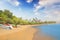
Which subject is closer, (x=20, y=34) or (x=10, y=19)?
(x=20, y=34)

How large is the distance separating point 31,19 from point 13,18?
327 millimetres

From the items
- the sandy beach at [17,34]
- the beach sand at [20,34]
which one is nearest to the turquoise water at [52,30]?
the beach sand at [20,34]

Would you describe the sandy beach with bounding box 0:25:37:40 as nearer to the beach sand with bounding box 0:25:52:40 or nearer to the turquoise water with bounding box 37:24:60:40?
the beach sand with bounding box 0:25:52:40

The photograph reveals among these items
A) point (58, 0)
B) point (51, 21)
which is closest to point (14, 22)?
point (51, 21)

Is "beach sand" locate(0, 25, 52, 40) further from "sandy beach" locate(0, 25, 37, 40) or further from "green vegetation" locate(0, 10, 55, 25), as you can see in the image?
"green vegetation" locate(0, 10, 55, 25)

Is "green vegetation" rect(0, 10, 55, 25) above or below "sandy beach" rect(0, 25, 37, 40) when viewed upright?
above

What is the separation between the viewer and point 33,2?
2697 mm

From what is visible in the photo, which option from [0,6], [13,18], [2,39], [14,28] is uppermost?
[0,6]

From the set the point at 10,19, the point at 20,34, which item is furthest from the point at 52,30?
the point at 10,19

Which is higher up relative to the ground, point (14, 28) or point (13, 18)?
point (13, 18)

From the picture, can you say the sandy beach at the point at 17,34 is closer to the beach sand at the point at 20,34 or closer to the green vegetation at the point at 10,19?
the beach sand at the point at 20,34

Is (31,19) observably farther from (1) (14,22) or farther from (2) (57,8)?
(2) (57,8)

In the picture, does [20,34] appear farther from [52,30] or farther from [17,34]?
[52,30]

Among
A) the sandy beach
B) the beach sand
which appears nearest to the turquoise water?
the beach sand
